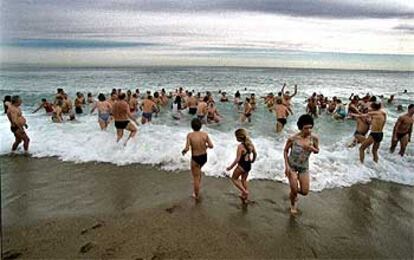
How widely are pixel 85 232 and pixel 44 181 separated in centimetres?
237

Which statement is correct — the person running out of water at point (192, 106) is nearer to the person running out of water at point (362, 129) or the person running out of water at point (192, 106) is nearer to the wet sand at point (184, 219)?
the person running out of water at point (362, 129)

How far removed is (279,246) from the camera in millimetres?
4102

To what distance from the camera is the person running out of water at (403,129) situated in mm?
8055

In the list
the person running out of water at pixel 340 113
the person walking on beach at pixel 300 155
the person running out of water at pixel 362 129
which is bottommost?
the person running out of water at pixel 340 113

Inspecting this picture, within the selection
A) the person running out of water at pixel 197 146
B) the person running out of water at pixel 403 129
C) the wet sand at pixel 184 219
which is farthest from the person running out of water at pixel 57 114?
the person running out of water at pixel 403 129

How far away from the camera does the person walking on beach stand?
473 cm

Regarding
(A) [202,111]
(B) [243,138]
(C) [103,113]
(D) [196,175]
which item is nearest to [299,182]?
(B) [243,138]

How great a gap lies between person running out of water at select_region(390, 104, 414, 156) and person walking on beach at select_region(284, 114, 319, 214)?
437cm

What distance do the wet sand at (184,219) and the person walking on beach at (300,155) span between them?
1.56 feet

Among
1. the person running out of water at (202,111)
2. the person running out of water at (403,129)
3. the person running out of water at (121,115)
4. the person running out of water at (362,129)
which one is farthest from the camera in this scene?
the person running out of water at (202,111)

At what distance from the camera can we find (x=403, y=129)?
8117 millimetres

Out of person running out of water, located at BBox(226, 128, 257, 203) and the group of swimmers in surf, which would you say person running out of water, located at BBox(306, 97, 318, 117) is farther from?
person running out of water, located at BBox(226, 128, 257, 203)

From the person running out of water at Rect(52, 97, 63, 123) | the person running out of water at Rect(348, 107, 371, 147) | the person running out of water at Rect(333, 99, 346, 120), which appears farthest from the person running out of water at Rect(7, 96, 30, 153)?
the person running out of water at Rect(333, 99, 346, 120)

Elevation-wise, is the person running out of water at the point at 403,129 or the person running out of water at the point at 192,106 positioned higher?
the person running out of water at the point at 403,129
